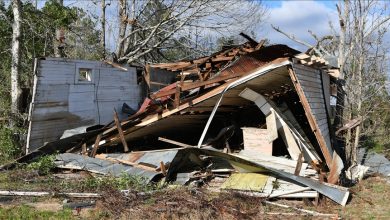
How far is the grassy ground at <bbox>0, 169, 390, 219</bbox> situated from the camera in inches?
261

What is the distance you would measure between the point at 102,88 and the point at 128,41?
168 inches

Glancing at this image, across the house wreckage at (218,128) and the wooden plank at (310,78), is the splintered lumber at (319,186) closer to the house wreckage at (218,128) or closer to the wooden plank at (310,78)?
the house wreckage at (218,128)

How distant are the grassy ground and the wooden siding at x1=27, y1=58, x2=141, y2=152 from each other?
2.46 meters

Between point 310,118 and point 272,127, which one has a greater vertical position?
point 310,118

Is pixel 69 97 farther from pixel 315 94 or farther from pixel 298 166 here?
pixel 298 166

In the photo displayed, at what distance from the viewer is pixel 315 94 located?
31.0ft

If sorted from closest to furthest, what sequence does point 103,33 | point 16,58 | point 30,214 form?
1. point 30,214
2. point 16,58
3. point 103,33

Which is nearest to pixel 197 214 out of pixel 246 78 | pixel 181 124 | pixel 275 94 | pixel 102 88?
pixel 246 78

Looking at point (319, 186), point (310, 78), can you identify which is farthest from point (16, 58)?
point (319, 186)

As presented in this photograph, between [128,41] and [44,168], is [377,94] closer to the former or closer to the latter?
[44,168]

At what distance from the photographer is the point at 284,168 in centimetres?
874

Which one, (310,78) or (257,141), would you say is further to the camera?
(257,141)

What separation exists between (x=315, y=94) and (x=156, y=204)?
14.2ft

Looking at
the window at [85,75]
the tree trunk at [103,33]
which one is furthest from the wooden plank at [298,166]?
the tree trunk at [103,33]
